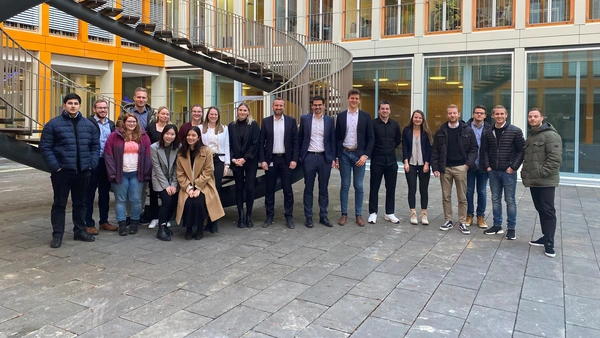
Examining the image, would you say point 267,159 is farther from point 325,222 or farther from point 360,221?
point 360,221

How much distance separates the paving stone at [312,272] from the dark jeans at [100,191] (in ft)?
11.1

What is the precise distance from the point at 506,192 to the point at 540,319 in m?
3.01

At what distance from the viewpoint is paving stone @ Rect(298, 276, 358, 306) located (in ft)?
13.9

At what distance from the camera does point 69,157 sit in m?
5.84

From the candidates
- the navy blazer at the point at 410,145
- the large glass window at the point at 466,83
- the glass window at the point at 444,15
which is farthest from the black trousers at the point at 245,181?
the glass window at the point at 444,15

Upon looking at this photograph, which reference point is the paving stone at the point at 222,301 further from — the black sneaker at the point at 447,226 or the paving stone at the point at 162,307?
the black sneaker at the point at 447,226

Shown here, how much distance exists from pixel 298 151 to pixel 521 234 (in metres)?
3.48

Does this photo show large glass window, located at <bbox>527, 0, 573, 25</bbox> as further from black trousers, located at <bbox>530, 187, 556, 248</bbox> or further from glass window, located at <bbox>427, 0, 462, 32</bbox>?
black trousers, located at <bbox>530, 187, 556, 248</bbox>

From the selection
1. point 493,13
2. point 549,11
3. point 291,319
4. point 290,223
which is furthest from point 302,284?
point 549,11

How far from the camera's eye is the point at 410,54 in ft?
50.0

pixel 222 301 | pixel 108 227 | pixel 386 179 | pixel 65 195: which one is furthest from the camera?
pixel 386 179

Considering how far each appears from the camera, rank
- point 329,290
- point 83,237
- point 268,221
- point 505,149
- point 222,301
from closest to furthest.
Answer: point 222,301 < point 329,290 < point 83,237 < point 505,149 < point 268,221

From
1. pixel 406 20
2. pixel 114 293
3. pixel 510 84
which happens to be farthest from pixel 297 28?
pixel 114 293

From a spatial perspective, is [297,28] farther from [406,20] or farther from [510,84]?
[510,84]
